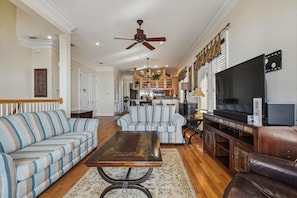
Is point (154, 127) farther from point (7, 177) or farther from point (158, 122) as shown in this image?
point (7, 177)

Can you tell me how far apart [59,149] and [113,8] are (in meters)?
2.71

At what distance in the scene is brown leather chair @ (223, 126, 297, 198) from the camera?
1.05 m

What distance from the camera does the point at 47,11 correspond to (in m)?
3.22

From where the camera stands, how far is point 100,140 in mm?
4301

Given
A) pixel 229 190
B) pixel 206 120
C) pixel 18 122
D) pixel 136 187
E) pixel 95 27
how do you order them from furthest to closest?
1. pixel 95 27
2. pixel 206 120
3. pixel 18 122
4. pixel 136 187
5. pixel 229 190

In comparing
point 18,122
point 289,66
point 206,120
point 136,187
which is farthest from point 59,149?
point 289,66

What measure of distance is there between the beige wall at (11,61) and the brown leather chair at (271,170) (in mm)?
5408

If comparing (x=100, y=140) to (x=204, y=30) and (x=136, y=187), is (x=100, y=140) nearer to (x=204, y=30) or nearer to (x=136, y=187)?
(x=136, y=187)

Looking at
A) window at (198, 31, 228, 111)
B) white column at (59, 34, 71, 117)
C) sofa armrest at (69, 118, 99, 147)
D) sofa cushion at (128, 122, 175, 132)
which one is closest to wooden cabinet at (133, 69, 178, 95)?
window at (198, 31, 228, 111)

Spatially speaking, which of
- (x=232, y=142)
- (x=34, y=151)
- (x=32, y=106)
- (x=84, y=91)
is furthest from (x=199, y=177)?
(x=84, y=91)

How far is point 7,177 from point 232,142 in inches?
96.7

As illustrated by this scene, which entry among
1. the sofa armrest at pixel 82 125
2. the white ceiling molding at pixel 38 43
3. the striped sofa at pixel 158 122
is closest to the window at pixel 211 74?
the striped sofa at pixel 158 122

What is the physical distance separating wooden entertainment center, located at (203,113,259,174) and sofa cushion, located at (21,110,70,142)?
2652 millimetres

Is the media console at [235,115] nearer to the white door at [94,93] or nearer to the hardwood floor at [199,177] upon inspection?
the hardwood floor at [199,177]
